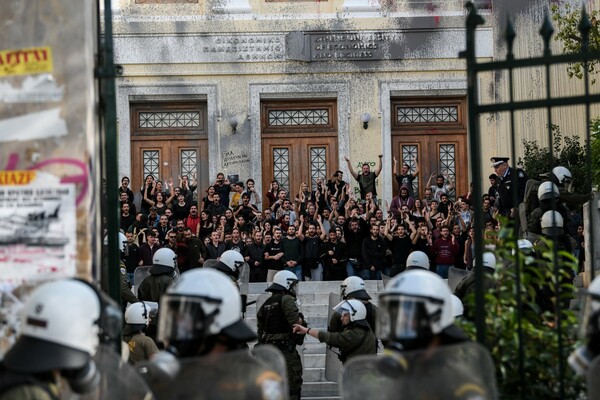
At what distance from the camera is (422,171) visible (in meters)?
28.5

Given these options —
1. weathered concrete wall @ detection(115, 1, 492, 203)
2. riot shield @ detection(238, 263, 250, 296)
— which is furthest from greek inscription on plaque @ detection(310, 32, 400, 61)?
riot shield @ detection(238, 263, 250, 296)

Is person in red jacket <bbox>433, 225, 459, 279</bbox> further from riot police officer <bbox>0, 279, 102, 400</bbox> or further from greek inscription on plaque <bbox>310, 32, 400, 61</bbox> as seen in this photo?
riot police officer <bbox>0, 279, 102, 400</bbox>

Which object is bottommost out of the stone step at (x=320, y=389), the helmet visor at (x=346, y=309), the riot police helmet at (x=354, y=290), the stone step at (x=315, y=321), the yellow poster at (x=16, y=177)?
the stone step at (x=320, y=389)

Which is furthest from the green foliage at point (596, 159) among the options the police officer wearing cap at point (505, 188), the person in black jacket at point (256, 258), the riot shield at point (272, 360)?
the riot shield at point (272, 360)

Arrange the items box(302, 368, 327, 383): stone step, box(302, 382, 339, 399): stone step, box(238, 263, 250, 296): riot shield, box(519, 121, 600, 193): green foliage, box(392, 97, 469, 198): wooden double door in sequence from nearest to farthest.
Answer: box(302, 382, 339, 399): stone step → box(302, 368, 327, 383): stone step → box(238, 263, 250, 296): riot shield → box(519, 121, 600, 193): green foliage → box(392, 97, 469, 198): wooden double door

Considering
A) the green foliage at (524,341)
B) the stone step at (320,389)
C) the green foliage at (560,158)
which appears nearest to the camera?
the green foliage at (524,341)

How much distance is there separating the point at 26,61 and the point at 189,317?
172 cm

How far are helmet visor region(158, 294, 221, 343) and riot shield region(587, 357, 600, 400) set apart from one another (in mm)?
1679

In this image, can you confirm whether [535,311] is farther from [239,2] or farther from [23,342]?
[239,2]

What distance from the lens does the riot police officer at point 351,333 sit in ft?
43.2

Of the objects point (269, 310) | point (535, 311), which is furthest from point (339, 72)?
point (535, 311)

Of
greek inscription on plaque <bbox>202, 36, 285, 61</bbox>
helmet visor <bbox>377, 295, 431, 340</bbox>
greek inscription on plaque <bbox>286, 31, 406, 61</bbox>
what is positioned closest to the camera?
helmet visor <bbox>377, 295, 431, 340</bbox>

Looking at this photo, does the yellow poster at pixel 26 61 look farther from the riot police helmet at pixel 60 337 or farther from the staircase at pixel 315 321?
the staircase at pixel 315 321

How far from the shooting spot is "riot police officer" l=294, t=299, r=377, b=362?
43.2 ft
